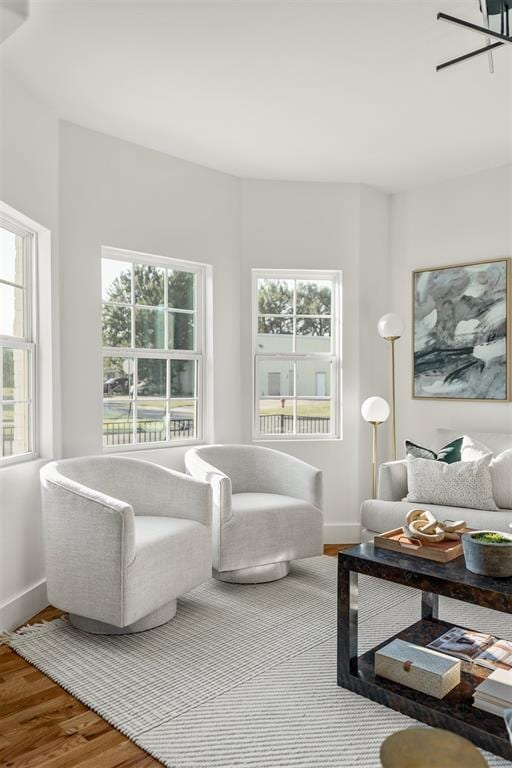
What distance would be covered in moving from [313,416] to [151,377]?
1315 mm

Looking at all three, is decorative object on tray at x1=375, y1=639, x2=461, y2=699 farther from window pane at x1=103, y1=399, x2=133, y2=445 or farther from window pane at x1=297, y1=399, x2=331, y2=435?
window pane at x1=297, y1=399, x2=331, y2=435

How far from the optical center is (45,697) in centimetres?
233

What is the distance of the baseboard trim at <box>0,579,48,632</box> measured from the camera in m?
2.93

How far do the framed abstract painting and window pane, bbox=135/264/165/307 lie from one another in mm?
1969

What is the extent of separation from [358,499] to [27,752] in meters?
3.10

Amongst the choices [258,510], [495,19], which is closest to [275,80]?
[495,19]

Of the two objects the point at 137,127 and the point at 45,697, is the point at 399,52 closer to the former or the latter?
the point at 137,127

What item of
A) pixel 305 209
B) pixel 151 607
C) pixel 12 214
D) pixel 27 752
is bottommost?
pixel 27 752

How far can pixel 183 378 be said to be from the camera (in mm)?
4332

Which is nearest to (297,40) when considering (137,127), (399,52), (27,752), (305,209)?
(399,52)

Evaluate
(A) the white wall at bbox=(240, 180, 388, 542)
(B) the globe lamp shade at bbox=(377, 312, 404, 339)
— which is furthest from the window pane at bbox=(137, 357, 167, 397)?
(B) the globe lamp shade at bbox=(377, 312, 404, 339)

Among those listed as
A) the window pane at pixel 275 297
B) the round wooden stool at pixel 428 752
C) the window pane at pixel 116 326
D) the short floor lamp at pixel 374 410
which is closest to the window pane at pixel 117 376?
the window pane at pixel 116 326

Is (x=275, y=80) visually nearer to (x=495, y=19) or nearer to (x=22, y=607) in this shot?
(x=495, y=19)

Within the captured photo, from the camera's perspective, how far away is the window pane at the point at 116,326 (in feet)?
12.8
